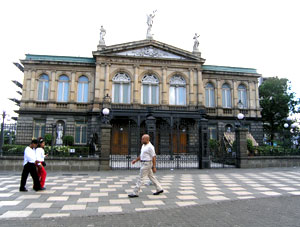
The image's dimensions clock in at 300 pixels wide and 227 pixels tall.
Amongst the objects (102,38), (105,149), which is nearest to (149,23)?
(102,38)

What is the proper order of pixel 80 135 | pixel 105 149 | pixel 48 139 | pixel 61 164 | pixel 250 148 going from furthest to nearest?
pixel 80 135
pixel 48 139
pixel 250 148
pixel 105 149
pixel 61 164

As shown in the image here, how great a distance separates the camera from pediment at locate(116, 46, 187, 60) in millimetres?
26703

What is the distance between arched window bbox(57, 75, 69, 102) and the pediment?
23.5 feet

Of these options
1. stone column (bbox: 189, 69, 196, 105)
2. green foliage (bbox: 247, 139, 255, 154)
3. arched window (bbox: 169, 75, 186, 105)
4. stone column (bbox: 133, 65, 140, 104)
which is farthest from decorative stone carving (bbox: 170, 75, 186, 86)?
green foliage (bbox: 247, 139, 255, 154)

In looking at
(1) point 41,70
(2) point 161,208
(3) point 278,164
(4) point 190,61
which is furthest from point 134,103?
(2) point 161,208

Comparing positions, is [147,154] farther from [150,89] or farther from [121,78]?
[121,78]

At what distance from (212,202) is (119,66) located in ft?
73.1

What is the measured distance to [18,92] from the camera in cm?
3653

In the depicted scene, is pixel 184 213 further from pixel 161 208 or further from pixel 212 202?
pixel 212 202

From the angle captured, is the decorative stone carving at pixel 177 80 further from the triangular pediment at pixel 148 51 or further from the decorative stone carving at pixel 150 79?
the triangular pediment at pixel 148 51

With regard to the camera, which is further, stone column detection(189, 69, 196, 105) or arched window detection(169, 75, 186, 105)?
arched window detection(169, 75, 186, 105)

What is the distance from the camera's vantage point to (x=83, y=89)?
1062 inches

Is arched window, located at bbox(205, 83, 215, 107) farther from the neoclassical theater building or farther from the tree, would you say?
the tree

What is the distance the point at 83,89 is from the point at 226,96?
18.1 metres
